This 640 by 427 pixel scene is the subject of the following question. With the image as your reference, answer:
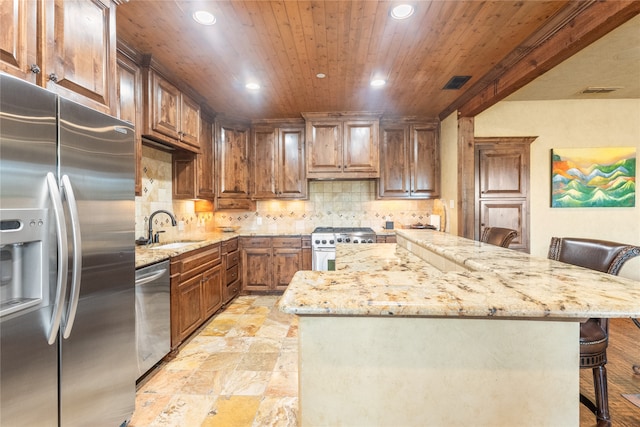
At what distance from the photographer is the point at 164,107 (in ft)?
8.82

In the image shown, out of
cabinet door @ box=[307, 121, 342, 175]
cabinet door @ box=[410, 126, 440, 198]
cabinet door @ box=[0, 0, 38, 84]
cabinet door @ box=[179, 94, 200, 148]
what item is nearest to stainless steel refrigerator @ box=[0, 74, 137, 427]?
cabinet door @ box=[0, 0, 38, 84]

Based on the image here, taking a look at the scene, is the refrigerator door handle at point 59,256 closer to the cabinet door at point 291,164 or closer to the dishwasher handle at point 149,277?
the dishwasher handle at point 149,277

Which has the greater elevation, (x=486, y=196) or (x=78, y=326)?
(x=486, y=196)

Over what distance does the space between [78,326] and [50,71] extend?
3.60 feet

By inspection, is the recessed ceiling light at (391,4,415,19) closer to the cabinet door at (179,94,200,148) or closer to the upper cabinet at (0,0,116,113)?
the upper cabinet at (0,0,116,113)

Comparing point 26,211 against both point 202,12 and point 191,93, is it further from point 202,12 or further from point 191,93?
point 191,93

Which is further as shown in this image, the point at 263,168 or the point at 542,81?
the point at 263,168

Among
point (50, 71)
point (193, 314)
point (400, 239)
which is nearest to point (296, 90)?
point (400, 239)

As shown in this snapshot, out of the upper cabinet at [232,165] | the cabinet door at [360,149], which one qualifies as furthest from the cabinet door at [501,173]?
the upper cabinet at [232,165]

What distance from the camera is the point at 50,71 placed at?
1.28 metres

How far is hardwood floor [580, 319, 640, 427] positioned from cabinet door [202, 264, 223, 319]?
9.56ft

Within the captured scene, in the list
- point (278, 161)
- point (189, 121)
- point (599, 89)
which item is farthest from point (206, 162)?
point (599, 89)

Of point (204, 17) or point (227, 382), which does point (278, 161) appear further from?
point (227, 382)

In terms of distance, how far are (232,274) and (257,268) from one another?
366 mm
